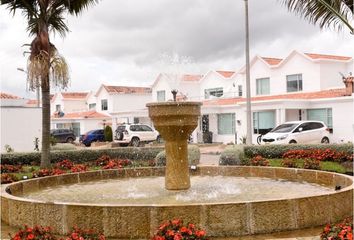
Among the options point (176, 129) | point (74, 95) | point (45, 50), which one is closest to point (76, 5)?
point (45, 50)

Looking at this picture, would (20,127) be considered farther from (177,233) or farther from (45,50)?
(177,233)

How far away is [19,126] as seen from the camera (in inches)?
1166

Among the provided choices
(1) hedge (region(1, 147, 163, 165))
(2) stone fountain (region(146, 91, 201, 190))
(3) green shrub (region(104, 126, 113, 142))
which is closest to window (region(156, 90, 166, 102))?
(3) green shrub (region(104, 126, 113, 142))

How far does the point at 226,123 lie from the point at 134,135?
7124 millimetres

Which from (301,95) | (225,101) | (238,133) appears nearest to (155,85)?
(225,101)

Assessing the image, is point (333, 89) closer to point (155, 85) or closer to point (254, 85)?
point (254, 85)

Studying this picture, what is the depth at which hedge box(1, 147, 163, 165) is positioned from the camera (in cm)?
1961

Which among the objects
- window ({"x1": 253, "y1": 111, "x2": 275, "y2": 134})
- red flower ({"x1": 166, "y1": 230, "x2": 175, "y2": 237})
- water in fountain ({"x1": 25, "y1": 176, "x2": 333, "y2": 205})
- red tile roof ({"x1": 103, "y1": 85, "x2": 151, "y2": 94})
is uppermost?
red tile roof ({"x1": 103, "y1": 85, "x2": 151, "y2": 94})

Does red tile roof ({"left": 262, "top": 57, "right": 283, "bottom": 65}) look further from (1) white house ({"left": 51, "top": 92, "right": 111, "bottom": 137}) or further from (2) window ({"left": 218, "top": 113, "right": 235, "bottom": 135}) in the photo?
(1) white house ({"left": 51, "top": 92, "right": 111, "bottom": 137})

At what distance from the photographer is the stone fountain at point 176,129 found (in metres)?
9.76

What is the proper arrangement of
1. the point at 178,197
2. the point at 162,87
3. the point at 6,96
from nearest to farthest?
the point at 178,197
the point at 6,96
the point at 162,87

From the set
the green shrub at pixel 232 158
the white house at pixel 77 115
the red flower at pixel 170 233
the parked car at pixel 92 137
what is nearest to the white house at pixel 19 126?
the parked car at pixel 92 137

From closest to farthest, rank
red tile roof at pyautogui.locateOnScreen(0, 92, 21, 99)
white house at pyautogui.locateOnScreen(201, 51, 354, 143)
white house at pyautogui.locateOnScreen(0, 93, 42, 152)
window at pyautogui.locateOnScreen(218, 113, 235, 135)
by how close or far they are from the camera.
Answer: white house at pyautogui.locateOnScreen(0, 93, 42, 152)
white house at pyautogui.locateOnScreen(201, 51, 354, 143)
red tile roof at pyautogui.locateOnScreen(0, 92, 21, 99)
window at pyautogui.locateOnScreen(218, 113, 235, 135)

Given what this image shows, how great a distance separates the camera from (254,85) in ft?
126
